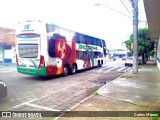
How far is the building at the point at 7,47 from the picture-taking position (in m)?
27.5

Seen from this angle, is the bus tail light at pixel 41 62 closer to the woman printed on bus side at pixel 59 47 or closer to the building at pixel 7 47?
the woman printed on bus side at pixel 59 47

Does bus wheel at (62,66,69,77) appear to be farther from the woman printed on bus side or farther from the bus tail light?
the bus tail light

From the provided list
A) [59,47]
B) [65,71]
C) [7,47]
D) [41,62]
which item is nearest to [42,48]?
[41,62]

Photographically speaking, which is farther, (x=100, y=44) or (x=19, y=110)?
(x=100, y=44)

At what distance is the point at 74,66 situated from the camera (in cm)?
1590

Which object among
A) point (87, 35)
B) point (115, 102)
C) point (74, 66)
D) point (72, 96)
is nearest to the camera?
point (115, 102)

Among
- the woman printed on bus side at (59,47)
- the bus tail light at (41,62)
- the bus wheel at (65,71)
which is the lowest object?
the bus wheel at (65,71)

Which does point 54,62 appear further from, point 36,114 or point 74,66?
point 36,114

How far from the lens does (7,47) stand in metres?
29.2

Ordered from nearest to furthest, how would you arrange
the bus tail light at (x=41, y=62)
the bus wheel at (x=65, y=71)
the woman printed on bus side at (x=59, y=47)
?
the bus tail light at (x=41, y=62), the woman printed on bus side at (x=59, y=47), the bus wheel at (x=65, y=71)

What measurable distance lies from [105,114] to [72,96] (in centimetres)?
274

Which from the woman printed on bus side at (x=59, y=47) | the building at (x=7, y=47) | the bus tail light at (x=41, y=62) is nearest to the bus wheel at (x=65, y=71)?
the woman printed on bus side at (x=59, y=47)

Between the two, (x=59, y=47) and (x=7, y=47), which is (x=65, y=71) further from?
(x=7, y=47)

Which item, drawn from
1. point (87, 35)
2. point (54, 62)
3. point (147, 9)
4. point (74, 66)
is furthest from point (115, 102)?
point (87, 35)
